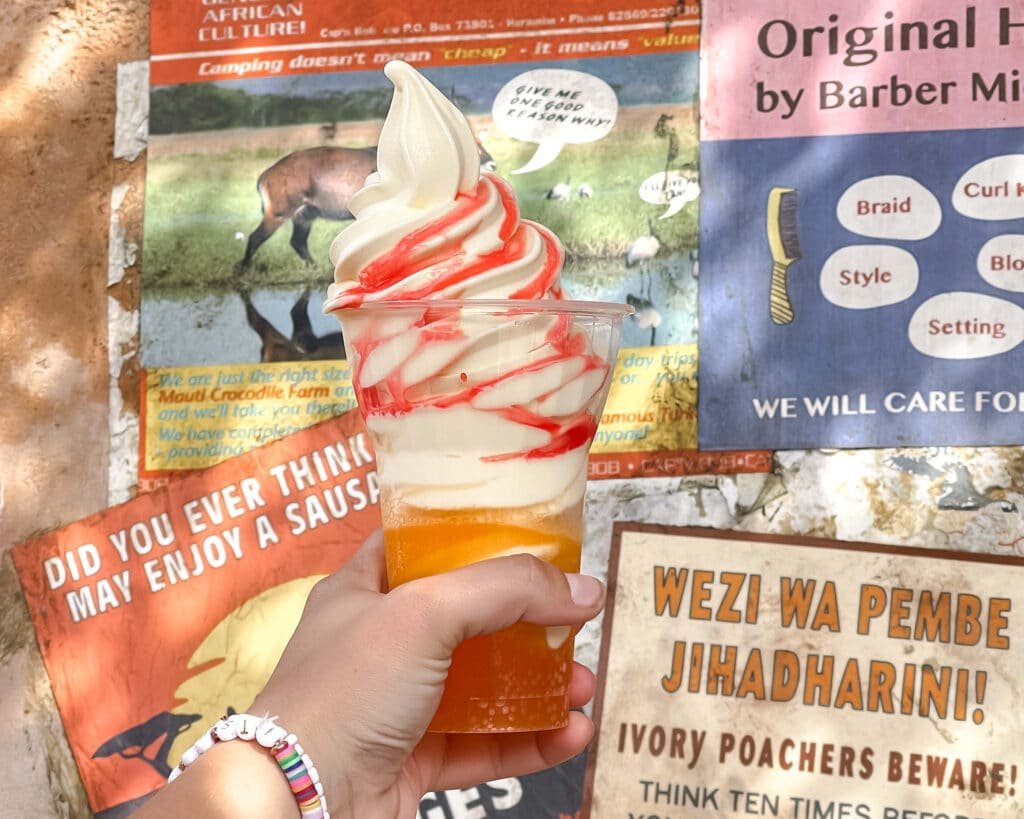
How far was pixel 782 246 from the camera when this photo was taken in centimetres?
171

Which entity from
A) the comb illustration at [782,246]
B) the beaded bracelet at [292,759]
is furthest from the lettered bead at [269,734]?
the comb illustration at [782,246]

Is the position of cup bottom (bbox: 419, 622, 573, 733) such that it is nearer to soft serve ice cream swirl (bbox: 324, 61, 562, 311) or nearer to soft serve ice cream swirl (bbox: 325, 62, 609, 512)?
soft serve ice cream swirl (bbox: 325, 62, 609, 512)

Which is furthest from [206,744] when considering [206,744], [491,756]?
[491,756]

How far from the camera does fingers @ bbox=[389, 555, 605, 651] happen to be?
2.92 ft

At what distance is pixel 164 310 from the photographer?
1895mm

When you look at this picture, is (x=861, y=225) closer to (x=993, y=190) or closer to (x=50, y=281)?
(x=993, y=190)

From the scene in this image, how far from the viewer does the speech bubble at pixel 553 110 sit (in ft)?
5.84

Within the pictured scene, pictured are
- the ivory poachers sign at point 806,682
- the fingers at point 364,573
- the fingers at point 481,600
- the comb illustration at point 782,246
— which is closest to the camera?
the fingers at point 481,600

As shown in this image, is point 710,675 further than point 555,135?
No

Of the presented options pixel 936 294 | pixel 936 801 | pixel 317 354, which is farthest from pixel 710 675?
pixel 317 354

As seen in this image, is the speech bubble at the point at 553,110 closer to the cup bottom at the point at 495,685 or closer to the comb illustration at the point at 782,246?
the comb illustration at the point at 782,246

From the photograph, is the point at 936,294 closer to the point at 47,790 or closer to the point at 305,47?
the point at 305,47

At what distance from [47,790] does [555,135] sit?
4.51ft

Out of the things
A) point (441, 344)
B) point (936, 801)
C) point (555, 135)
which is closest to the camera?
point (441, 344)
